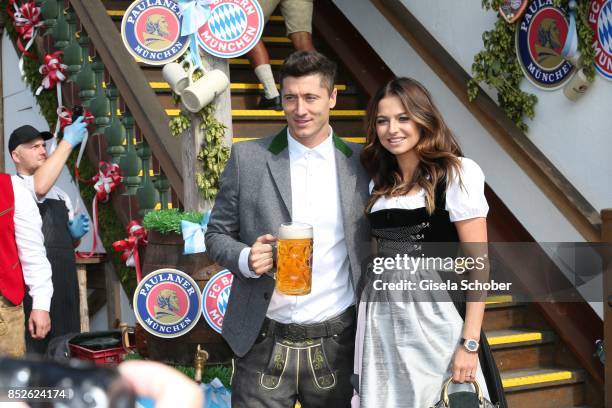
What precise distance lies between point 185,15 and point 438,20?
8.98 feet

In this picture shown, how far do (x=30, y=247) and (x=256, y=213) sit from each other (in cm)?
225

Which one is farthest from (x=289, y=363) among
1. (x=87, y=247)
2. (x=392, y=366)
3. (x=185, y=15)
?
(x=87, y=247)

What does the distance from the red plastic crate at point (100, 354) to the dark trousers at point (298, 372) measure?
2.23m

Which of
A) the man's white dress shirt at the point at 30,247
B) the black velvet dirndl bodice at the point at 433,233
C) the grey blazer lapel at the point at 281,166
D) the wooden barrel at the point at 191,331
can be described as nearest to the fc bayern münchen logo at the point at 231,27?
the wooden barrel at the point at 191,331

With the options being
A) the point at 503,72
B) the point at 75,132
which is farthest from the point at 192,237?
the point at 503,72

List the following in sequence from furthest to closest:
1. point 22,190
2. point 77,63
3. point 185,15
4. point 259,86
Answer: point 259,86 → point 77,63 → point 22,190 → point 185,15

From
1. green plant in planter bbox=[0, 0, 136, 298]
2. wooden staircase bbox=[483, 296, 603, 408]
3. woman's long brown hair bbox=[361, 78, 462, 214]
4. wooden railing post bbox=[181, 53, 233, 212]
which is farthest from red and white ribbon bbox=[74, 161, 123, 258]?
woman's long brown hair bbox=[361, 78, 462, 214]

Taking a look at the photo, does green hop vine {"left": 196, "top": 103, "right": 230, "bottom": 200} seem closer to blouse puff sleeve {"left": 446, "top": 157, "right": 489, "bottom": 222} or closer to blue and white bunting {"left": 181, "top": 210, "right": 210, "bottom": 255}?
blue and white bunting {"left": 181, "top": 210, "right": 210, "bottom": 255}

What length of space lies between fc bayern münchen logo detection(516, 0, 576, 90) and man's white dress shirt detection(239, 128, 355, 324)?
2983 mm

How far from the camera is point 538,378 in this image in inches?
202

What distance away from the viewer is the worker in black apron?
211 inches

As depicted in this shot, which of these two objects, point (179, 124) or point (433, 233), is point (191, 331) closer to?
point (179, 124)

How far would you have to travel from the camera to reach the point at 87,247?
7262 millimetres

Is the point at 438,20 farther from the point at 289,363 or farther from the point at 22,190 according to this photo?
the point at 289,363
